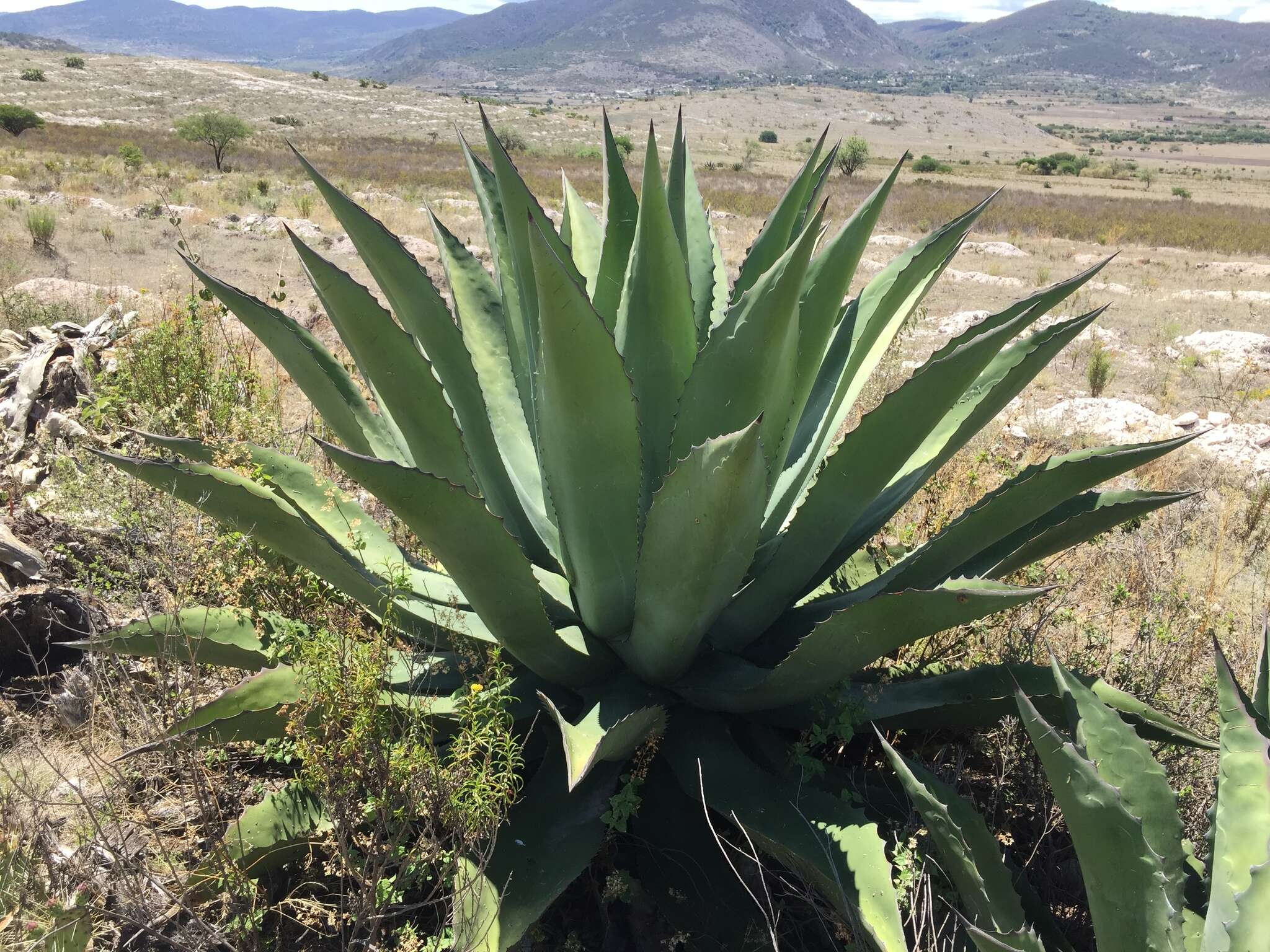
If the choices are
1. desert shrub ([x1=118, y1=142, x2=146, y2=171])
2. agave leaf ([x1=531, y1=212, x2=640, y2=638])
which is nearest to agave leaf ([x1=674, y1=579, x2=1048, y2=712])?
agave leaf ([x1=531, y1=212, x2=640, y2=638])

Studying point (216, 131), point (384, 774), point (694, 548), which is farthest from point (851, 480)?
point (216, 131)

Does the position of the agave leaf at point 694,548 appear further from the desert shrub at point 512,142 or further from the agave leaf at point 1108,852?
the desert shrub at point 512,142

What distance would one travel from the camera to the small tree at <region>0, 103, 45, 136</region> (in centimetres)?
2875

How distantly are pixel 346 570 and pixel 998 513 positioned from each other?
145cm

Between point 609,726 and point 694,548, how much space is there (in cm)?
42

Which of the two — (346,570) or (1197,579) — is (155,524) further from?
(1197,579)

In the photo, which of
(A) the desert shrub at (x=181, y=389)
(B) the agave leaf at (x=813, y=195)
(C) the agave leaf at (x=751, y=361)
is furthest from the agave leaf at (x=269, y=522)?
(A) the desert shrub at (x=181, y=389)

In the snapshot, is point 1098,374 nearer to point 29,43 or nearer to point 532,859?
point 532,859

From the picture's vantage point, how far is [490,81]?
18862 cm

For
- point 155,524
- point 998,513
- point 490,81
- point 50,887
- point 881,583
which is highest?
point 490,81

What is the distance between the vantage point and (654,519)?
150 cm

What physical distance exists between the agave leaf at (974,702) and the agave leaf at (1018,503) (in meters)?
0.26

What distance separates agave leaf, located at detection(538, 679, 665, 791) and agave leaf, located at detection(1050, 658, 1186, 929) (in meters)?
0.78

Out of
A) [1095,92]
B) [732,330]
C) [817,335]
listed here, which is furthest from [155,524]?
[1095,92]
